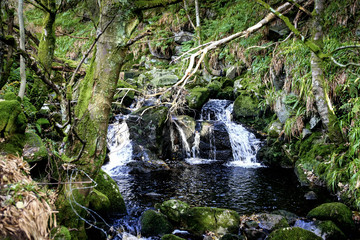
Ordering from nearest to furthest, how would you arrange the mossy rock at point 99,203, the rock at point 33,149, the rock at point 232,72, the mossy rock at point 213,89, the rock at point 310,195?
the rock at point 33,149
the mossy rock at point 99,203
the rock at point 310,195
the mossy rock at point 213,89
the rock at point 232,72

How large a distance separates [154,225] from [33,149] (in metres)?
2.55

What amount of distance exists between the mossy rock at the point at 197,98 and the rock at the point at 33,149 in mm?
8559

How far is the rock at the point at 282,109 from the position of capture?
822 centimetres

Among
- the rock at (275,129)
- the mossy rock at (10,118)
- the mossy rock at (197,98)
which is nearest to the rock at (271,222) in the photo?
the mossy rock at (10,118)

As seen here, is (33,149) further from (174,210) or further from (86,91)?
(174,210)

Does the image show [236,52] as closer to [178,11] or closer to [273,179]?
[178,11]

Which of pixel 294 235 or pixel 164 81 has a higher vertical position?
pixel 164 81

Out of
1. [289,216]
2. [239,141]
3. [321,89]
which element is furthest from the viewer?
[239,141]

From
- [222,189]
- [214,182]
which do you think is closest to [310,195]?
[222,189]

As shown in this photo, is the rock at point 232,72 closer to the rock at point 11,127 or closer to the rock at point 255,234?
the rock at point 255,234

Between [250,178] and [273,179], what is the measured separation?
2.28 feet

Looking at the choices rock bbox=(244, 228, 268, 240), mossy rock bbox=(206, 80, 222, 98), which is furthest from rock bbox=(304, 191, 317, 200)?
mossy rock bbox=(206, 80, 222, 98)

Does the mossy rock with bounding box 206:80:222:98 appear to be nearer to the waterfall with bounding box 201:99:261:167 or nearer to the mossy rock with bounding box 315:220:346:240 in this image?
the waterfall with bounding box 201:99:261:167

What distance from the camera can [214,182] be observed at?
7.02 m
